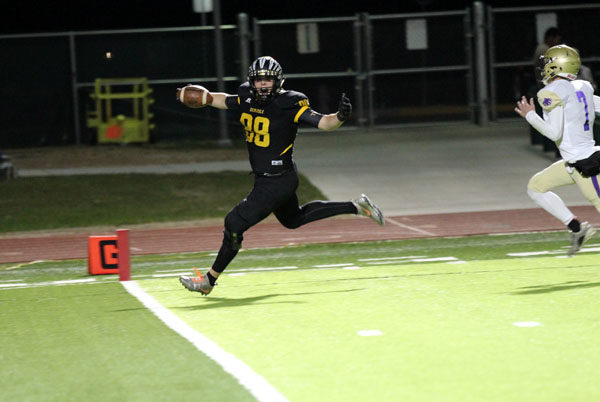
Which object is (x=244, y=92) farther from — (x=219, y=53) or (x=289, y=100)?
(x=219, y=53)

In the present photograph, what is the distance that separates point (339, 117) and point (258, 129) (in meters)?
0.73

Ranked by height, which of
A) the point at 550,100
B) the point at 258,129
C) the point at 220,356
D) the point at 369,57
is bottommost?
the point at 220,356

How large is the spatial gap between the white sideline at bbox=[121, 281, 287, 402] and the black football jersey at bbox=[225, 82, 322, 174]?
144 centimetres

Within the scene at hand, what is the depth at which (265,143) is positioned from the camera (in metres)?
9.04

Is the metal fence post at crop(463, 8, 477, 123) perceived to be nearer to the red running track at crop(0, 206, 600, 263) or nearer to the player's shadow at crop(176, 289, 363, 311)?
the red running track at crop(0, 206, 600, 263)

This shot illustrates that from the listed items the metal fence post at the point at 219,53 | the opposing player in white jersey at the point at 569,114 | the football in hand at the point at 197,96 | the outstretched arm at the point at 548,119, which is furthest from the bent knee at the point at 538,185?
the metal fence post at the point at 219,53

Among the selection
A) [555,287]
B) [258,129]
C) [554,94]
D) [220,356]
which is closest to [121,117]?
[258,129]

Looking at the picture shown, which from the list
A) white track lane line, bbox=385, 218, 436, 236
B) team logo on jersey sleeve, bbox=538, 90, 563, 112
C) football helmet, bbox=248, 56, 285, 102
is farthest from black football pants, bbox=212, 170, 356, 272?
white track lane line, bbox=385, 218, 436, 236

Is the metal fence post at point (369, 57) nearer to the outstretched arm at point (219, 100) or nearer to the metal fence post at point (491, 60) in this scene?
the metal fence post at point (491, 60)

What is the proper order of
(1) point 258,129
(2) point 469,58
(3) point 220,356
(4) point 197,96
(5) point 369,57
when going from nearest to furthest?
(3) point 220,356 → (1) point 258,129 → (4) point 197,96 → (5) point 369,57 → (2) point 469,58

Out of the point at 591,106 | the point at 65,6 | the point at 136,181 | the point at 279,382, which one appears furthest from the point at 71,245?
the point at 65,6

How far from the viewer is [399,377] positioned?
235 inches

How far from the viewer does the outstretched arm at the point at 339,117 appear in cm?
857

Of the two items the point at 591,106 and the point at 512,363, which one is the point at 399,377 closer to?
the point at 512,363
